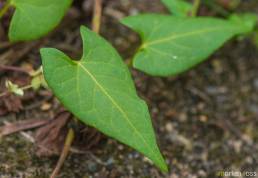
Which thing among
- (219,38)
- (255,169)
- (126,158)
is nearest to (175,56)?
(219,38)

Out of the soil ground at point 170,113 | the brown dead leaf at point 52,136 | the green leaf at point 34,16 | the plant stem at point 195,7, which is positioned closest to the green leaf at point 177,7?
the plant stem at point 195,7

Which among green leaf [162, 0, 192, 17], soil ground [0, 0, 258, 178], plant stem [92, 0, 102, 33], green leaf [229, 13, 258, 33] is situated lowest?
soil ground [0, 0, 258, 178]

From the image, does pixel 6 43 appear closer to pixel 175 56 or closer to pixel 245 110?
pixel 175 56

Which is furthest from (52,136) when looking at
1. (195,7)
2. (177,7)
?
(195,7)

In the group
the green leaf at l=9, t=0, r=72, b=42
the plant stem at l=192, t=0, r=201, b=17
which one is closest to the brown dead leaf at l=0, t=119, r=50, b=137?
Result: the green leaf at l=9, t=0, r=72, b=42

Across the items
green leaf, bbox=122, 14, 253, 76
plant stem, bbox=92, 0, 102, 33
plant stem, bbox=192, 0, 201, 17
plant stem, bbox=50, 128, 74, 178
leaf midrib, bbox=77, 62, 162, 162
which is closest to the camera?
leaf midrib, bbox=77, 62, 162, 162

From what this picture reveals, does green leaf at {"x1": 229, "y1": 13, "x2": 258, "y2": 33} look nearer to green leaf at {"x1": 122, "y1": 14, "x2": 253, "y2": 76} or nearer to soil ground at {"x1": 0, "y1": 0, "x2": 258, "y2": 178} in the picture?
soil ground at {"x1": 0, "y1": 0, "x2": 258, "y2": 178}

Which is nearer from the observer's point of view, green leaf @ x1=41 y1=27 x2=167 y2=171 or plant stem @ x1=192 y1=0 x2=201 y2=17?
green leaf @ x1=41 y1=27 x2=167 y2=171

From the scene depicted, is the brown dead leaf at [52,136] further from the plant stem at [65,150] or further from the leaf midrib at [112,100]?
the leaf midrib at [112,100]
